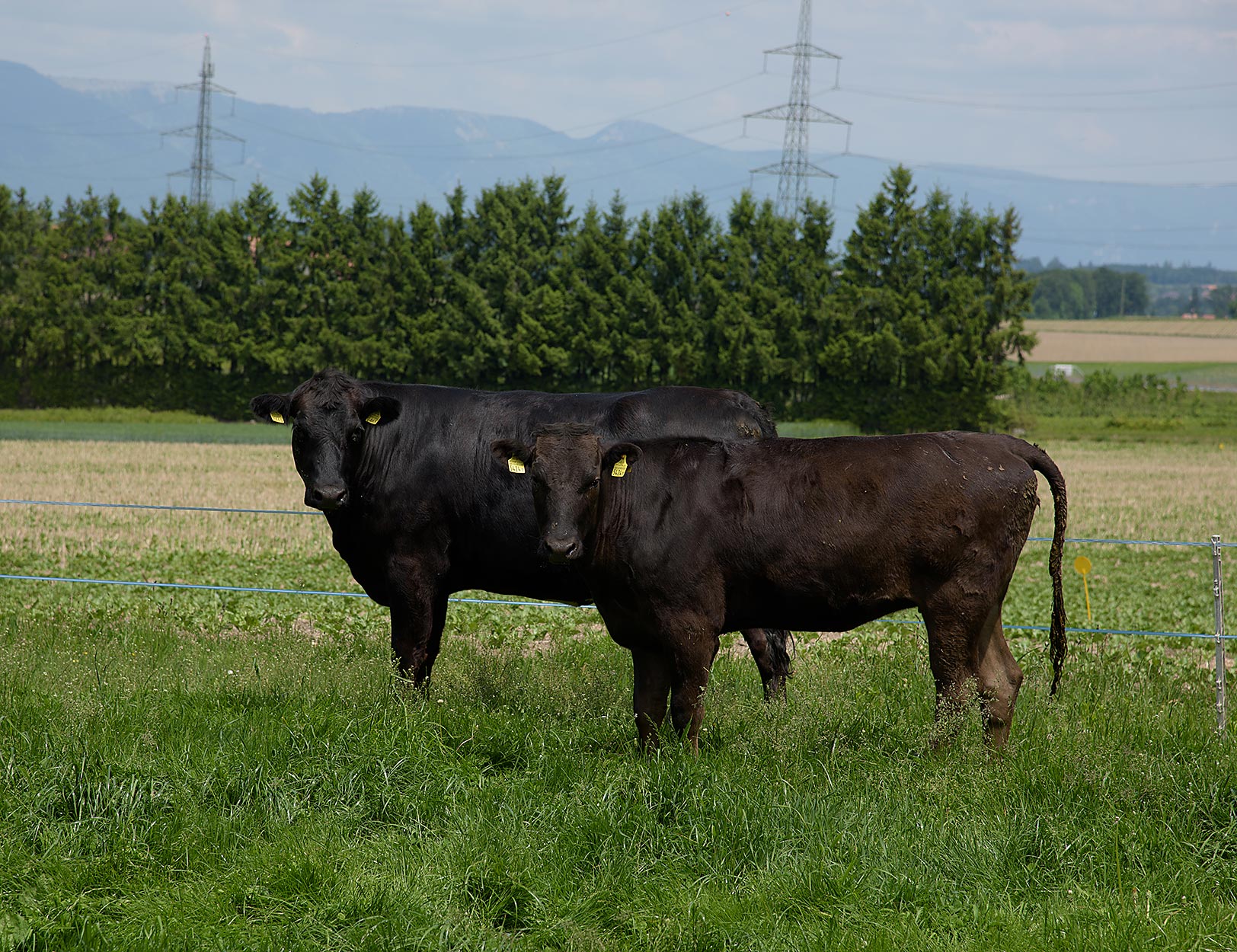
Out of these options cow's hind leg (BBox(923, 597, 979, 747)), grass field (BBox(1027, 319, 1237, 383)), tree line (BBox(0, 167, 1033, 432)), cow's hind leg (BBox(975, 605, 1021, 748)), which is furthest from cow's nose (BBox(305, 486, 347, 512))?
grass field (BBox(1027, 319, 1237, 383))

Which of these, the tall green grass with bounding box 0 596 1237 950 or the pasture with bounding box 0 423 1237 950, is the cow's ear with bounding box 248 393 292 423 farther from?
the tall green grass with bounding box 0 596 1237 950

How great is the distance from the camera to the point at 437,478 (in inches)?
316

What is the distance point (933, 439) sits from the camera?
6.66 metres

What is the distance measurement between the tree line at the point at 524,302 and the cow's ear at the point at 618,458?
149ft

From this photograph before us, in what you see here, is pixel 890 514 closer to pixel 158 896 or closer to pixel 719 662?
pixel 719 662

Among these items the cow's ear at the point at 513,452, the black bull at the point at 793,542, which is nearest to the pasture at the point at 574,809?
the black bull at the point at 793,542

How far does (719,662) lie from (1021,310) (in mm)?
47696

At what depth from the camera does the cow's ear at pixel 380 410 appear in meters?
7.96

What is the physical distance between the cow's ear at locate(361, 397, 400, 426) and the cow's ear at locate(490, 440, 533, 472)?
1.52 m

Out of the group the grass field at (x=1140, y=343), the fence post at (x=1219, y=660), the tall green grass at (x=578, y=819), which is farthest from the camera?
the grass field at (x=1140, y=343)

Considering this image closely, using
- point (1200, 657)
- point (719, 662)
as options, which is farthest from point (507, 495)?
point (1200, 657)

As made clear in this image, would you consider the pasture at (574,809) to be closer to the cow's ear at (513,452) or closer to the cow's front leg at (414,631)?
the cow's front leg at (414,631)

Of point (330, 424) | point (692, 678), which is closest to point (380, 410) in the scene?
point (330, 424)

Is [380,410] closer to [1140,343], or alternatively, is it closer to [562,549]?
[562,549]
